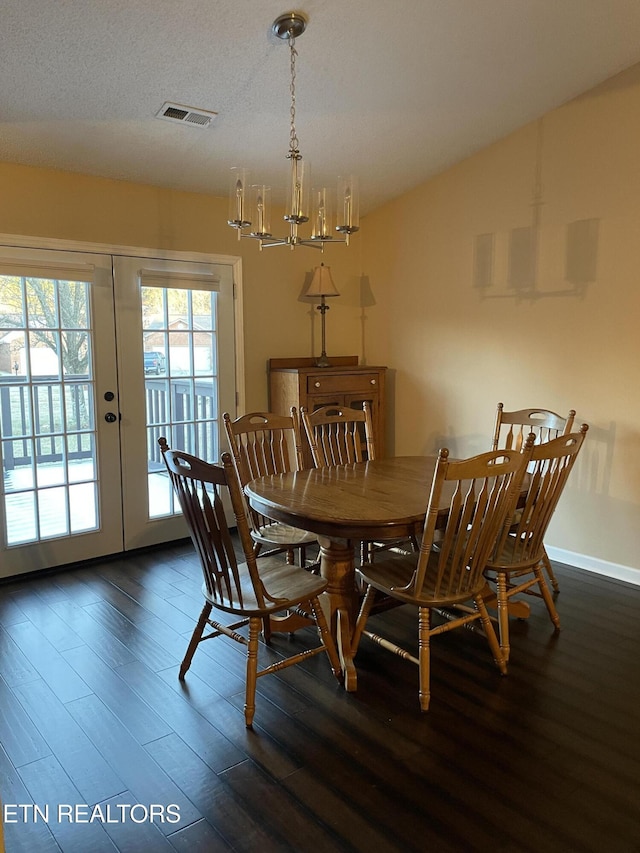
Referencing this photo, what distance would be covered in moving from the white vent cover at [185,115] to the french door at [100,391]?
3.16 feet

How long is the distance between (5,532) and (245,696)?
204 cm

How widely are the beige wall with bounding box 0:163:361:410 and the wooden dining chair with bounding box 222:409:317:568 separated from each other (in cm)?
123

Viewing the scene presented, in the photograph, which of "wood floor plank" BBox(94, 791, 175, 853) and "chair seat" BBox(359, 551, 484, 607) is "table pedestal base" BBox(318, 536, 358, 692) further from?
"wood floor plank" BBox(94, 791, 175, 853)

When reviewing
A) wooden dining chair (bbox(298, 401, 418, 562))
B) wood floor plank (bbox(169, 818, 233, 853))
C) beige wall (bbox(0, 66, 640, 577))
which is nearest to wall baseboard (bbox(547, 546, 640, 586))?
beige wall (bbox(0, 66, 640, 577))

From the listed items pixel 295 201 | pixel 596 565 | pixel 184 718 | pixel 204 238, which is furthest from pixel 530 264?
pixel 184 718

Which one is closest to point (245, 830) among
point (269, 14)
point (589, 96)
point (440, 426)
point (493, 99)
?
point (269, 14)

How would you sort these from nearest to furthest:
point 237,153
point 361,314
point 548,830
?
1. point 548,830
2. point 237,153
3. point 361,314

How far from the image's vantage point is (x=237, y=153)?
3732 millimetres

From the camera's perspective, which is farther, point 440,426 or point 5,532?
point 440,426

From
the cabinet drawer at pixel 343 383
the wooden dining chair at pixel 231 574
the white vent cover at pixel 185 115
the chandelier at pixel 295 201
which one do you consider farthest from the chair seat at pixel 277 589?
the white vent cover at pixel 185 115

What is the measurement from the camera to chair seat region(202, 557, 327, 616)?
7.30 feet

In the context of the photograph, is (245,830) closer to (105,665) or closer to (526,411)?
(105,665)

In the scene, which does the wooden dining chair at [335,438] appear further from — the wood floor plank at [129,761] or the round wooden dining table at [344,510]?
the wood floor plank at [129,761]

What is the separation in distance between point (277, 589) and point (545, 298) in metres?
2.57
